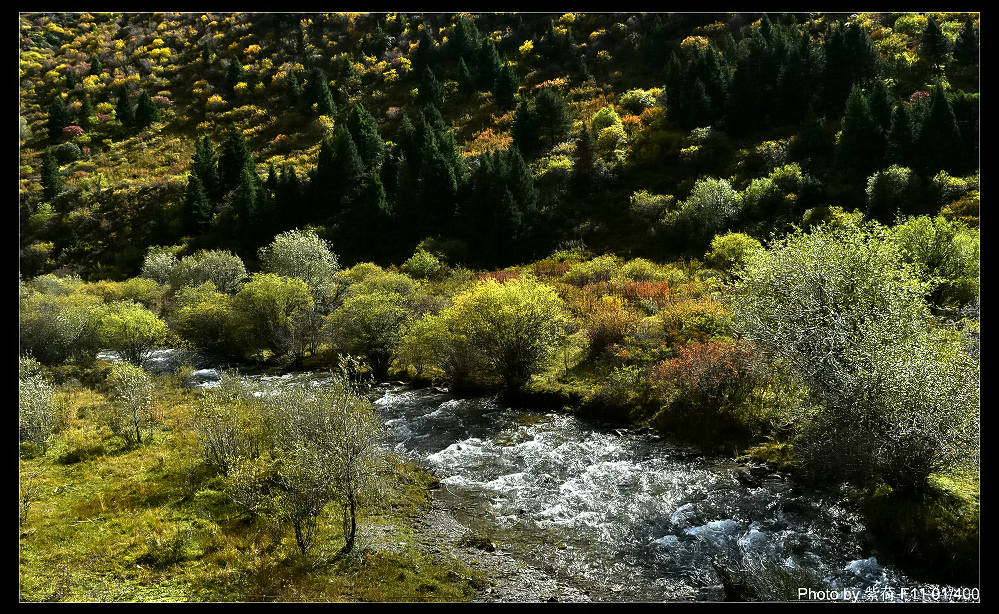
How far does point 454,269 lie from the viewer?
173ft

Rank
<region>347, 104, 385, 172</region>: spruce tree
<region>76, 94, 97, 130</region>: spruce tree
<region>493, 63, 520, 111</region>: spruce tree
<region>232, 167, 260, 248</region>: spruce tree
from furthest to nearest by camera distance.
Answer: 1. <region>76, 94, 97, 130</region>: spruce tree
2. <region>493, 63, 520, 111</region>: spruce tree
3. <region>347, 104, 385, 172</region>: spruce tree
4. <region>232, 167, 260, 248</region>: spruce tree

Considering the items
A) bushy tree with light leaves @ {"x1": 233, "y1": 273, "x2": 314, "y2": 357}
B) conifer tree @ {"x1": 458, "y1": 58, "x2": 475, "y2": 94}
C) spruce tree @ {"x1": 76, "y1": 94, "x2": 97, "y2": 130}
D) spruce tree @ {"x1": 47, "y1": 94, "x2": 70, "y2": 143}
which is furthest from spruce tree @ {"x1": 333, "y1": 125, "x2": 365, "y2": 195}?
spruce tree @ {"x1": 47, "y1": 94, "x2": 70, "y2": 143}

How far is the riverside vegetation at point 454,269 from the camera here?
12.9m

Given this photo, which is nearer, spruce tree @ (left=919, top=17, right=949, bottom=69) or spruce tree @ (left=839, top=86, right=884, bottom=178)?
spruce tree @ (left=839, top=86, right=884, bottom=178)

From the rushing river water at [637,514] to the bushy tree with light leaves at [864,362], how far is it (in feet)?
6.91

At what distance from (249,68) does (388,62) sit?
28296mm

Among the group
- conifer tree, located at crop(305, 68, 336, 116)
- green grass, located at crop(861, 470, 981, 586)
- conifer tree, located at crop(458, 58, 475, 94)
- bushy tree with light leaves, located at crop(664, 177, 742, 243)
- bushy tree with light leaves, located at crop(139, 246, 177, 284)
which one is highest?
conifer tree, located at crop(458, 58, 475, 94)

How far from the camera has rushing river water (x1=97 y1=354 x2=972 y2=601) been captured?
12.3m

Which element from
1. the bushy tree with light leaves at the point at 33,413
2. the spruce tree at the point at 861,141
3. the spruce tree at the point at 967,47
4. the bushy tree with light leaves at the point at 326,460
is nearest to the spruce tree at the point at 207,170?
the bushy tree with light leaves at the point at 33,413

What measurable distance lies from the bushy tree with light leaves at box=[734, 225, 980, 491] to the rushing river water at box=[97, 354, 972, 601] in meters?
2.11

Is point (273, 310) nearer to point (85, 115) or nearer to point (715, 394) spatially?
point (715, 394)

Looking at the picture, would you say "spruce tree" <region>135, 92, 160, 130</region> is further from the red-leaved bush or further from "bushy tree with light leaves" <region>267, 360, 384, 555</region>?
the red-leaved bush

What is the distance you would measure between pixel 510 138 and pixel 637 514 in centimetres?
6971

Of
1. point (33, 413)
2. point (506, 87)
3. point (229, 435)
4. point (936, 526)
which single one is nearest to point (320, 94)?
point (506, 87)
